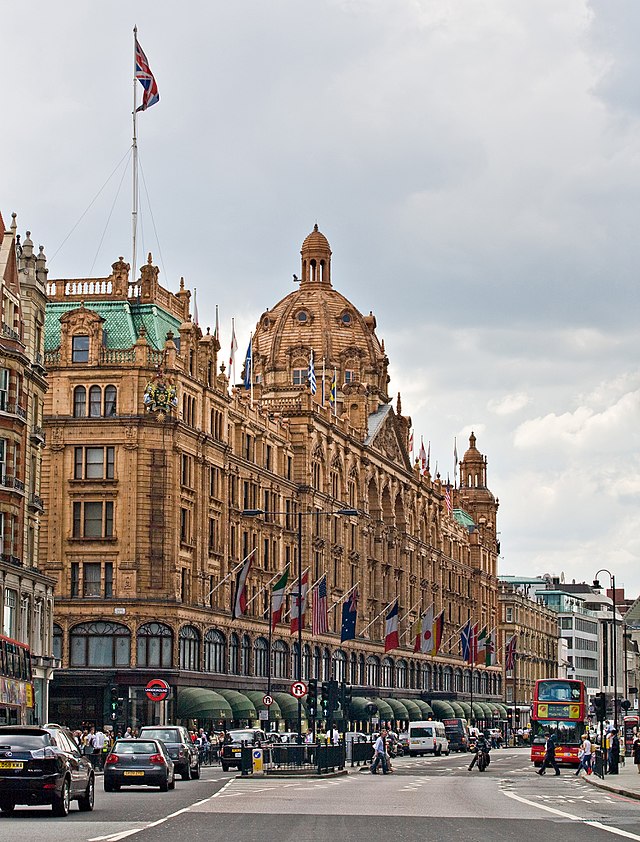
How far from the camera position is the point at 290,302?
544ft

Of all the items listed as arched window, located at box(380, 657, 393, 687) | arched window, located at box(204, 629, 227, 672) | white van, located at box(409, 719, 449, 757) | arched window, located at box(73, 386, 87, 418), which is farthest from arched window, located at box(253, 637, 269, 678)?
arched window, located at box(380, 657, 393, 687)

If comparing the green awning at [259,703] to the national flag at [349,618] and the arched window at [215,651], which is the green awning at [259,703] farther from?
the national flag at [349,618]

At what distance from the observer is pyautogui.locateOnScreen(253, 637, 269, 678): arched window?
343 ft

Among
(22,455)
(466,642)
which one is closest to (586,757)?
(22,455)

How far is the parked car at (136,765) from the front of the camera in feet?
154

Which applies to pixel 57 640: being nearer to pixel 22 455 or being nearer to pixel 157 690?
pixel 157 690

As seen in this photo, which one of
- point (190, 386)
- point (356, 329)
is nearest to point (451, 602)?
point (356, 329)

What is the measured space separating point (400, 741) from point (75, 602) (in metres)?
32.8

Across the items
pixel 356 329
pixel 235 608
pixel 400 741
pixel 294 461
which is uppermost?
pixel 356 329

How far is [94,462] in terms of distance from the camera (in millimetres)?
Answer: 91562

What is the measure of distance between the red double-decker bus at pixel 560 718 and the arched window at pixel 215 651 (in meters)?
21.5

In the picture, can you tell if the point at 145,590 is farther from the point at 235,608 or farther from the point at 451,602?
the point at 451,602

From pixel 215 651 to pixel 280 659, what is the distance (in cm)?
1261

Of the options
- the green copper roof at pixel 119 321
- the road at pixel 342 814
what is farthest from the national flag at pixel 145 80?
the road at pixel 342 814
